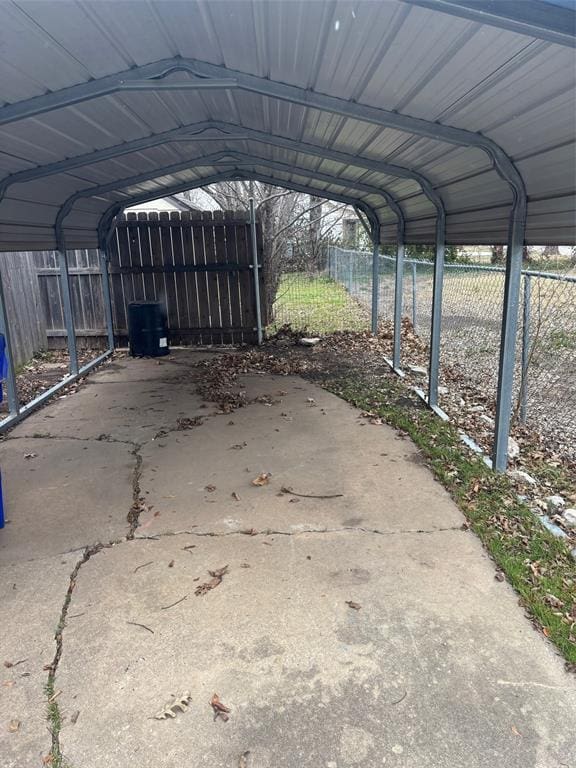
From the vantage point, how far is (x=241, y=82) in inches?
140

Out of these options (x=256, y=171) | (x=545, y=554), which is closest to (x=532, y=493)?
(x=545, y=554)

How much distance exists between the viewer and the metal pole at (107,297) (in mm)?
9133

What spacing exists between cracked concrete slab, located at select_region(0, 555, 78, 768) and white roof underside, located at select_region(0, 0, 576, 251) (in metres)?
2.88

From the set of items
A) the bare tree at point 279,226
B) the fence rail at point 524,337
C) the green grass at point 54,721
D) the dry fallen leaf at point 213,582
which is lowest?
the green grass at point 54,721

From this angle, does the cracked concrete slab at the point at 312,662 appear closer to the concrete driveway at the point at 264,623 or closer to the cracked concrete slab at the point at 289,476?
the concrete driveway at the point at 264,623

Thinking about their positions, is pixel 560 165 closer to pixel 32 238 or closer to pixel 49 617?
pixel 49 617

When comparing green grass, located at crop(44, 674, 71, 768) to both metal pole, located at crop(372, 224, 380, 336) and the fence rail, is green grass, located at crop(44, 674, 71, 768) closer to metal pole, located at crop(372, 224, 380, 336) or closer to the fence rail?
the fence rail

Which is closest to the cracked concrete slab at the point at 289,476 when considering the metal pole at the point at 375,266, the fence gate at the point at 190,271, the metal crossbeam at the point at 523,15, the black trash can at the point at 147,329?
the metal crossbeam at the point at 523,15

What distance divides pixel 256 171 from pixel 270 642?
7657 millimetres

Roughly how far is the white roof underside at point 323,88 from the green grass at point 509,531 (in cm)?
178

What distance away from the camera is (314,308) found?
501 inches

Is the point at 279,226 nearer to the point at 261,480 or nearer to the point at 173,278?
the point at 173,278

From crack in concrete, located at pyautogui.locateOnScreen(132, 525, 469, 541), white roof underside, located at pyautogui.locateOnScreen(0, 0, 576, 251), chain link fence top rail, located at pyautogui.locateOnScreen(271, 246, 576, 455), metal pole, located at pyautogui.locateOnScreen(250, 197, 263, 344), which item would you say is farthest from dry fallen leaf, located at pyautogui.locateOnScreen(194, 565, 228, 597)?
metal pole, located at pyautogui.locateOnScreen(250, 197, 263, 344)

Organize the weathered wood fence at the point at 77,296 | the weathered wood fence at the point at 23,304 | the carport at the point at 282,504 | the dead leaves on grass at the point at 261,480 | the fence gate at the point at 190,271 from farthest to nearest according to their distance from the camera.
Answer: the weathered wood fence at the point at 77,296 < the fence gate at the point at 190,271 < the weathered wood fence at the point at 23,304 < the dead leaves on grass at the point at 261,480 < the carport at the point at 282,504
